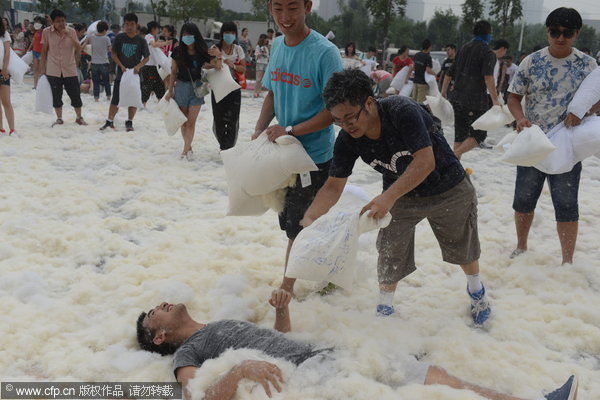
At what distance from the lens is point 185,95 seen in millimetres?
6336

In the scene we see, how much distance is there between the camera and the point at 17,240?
3809mm

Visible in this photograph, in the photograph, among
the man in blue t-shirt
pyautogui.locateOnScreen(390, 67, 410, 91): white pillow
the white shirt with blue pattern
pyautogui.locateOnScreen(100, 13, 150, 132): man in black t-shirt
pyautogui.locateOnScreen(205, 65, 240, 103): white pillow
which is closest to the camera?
the man in blue t-shirt

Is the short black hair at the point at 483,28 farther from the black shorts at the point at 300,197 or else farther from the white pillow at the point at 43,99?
the white pillow at the point at 43,99

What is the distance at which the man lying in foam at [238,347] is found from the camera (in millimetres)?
2156

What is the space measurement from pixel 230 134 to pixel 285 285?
358 cm

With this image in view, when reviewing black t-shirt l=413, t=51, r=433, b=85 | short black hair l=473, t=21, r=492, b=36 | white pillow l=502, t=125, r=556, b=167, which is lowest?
white pillow l=502, t=125, r=556, b=167

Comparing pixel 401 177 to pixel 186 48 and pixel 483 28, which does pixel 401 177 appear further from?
pixel 483 28

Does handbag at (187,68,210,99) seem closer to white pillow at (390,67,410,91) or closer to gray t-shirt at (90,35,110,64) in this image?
gray t-shirt at (90,35,110,64)

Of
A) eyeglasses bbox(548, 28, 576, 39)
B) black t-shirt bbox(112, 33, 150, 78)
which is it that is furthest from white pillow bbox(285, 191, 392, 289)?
black t-shirt bbox(112, 33, 150, 78)

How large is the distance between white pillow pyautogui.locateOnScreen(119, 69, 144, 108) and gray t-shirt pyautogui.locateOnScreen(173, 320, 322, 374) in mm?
6073

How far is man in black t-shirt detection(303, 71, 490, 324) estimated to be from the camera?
2.28 metres

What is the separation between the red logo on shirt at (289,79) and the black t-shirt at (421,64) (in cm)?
740

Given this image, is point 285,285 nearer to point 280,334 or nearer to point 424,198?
point 280,334

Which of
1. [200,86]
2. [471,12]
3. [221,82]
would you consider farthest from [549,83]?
[471,12]
